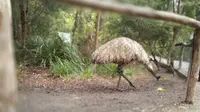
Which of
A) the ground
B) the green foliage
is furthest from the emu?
the green foliage

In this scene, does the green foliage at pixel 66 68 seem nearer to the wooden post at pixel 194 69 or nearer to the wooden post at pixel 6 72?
the wooden post at pixel 194 69

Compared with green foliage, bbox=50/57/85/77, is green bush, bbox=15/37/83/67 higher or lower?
higher

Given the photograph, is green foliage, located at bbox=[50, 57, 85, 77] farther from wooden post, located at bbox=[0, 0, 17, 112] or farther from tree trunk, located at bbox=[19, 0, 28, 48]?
wooden post, located at bbox=[0, 0, 17, 112]

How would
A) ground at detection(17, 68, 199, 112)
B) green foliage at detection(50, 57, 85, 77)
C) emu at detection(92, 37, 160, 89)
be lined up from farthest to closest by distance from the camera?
1. green foliage at detection(50, 57, 85, 77)
2. emu at detection(92, 37, 160, 89)
3. ground at detection(17, 68, 199, 112)

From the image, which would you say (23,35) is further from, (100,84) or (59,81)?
(100,84)

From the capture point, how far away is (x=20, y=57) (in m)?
10.0

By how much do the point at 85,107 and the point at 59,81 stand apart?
8.19 feet

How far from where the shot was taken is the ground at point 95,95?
561cm

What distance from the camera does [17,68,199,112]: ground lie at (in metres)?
5.61

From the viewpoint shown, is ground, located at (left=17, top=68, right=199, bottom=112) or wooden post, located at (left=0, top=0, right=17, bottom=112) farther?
ground, located at (left=17, top=68, right=199, bottom=112)

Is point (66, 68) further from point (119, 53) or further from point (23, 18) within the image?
point (23, 18)

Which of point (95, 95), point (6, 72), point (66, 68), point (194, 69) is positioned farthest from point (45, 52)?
point (6, 72)

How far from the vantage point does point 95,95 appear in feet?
22.3

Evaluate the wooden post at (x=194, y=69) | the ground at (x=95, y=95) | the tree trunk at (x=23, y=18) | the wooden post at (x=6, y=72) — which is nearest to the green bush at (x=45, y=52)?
the tree trunk at (x=23, y=18)
